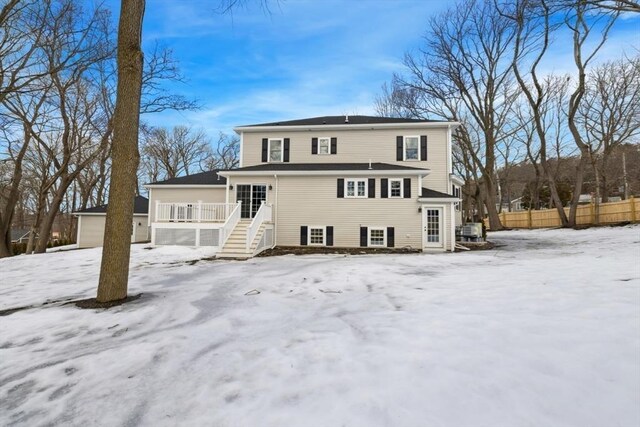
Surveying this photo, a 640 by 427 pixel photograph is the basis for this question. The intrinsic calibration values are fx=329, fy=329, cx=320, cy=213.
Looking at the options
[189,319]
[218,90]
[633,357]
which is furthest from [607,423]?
[218,90]

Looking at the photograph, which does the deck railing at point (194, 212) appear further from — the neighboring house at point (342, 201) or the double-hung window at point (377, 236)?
the double-hung window at point (377, 236)

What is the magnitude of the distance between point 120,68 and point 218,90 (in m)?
11.7

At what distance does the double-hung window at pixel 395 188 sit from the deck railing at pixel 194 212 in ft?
23.6

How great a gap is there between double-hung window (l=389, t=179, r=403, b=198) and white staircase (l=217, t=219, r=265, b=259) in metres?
6.19

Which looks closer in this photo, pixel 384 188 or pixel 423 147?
pixel 384 188

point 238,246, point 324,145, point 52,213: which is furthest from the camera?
point 324,145

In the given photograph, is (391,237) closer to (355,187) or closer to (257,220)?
(355,187)

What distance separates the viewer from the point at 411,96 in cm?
2780

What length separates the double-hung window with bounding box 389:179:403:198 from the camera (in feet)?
50.1

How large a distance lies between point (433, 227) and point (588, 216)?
14.0 meters

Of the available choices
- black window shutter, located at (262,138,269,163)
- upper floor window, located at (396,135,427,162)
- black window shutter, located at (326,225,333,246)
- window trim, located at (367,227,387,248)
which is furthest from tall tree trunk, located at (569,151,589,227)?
black window shutter, located at (262,138,269,163)

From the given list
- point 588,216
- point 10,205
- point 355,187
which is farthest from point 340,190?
point 588,216

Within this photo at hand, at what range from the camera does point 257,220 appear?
45.0 feet

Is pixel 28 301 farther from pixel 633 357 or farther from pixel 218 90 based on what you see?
pixel 218 90
